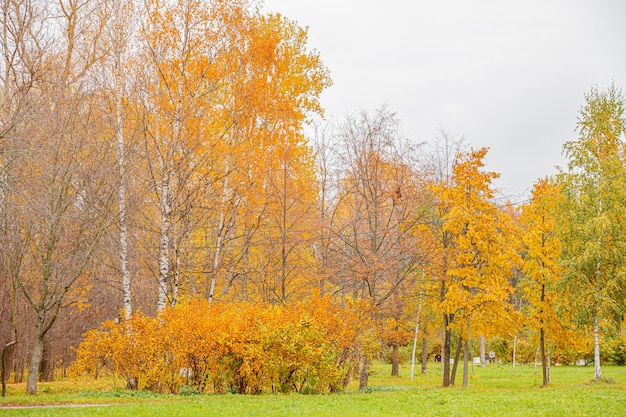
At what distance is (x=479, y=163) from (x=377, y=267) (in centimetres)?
608

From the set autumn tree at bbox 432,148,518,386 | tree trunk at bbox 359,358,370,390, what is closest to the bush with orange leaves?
tree trunk at bbox 359,358,370,390

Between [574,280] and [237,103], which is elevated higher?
[237,103]

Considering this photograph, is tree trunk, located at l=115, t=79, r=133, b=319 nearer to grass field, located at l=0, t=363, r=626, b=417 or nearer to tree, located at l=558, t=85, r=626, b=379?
grass field, located at l=0, t=363, r=626, b=417

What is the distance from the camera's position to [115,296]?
20.4 m

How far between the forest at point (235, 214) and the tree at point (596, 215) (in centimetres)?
7

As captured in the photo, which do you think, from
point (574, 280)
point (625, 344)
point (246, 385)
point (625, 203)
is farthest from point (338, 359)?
point (625, 344)

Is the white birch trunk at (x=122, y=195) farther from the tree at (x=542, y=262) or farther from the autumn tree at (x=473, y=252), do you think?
the tree at (x=542, y=262)

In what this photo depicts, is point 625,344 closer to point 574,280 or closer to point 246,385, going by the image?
point 574,280

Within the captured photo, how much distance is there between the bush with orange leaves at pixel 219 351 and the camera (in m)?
13.2

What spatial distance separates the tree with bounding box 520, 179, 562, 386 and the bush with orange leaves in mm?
9920

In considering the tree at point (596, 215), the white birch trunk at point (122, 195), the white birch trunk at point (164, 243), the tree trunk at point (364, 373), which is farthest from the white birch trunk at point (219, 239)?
the tree at point (596, 215)

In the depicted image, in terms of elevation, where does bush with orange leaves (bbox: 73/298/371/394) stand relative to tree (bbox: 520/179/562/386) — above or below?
below

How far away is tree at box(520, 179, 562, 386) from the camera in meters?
20.2

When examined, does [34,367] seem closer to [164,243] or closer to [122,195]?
[164,243]
